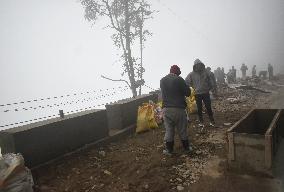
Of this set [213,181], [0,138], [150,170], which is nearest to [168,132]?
[150,170]

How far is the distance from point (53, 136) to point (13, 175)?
6.71 feet

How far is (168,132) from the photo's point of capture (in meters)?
6.79

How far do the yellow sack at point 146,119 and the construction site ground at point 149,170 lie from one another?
25.8 inches

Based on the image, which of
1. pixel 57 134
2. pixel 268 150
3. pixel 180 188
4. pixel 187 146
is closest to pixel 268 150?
pixel 268 150

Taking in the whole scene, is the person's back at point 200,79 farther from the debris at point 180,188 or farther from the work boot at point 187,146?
the debris at point 180,188

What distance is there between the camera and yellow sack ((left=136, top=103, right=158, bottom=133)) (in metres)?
9.35

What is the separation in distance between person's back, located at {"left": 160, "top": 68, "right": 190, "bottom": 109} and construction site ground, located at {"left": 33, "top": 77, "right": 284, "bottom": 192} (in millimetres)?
1184

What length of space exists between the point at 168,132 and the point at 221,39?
199 m

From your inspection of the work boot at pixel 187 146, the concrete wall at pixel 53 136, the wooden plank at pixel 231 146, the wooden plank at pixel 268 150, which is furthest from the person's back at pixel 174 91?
the concrete wall at pixel 53 136

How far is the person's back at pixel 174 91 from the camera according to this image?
6.77 m

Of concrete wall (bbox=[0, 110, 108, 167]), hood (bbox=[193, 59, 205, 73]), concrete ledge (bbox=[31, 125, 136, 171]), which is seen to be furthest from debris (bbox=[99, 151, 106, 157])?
hood (bbox=[193, 59, 205, 73])

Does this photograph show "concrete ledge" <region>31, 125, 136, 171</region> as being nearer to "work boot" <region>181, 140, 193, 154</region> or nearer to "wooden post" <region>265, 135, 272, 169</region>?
"work boot" <region>181, 140, 193, 154</region>

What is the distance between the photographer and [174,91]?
22.3 ft

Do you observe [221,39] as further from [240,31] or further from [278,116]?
[278,116]
